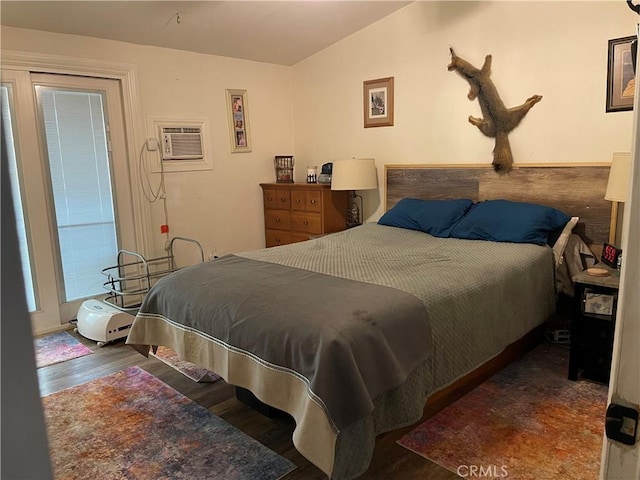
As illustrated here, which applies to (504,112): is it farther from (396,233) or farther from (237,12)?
(237,12)

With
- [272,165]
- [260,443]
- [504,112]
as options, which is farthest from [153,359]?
[504,112]

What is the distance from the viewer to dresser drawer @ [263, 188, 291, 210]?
4.75 meters

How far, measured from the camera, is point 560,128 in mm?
3340

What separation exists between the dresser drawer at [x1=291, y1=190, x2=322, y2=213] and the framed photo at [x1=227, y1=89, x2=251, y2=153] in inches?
28.7

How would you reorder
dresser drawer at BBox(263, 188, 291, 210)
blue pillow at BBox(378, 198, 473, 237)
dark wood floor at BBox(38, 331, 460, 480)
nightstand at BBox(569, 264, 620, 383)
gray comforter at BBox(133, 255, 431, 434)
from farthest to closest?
dresser drawer at BBox(263, 188, 291, 210)
blue pillow at BBox(378, 198, 473, 237)
nightstand at BBox(569, 264, 620, 383)
dark wood floor at BBox(38, 331, 460, 480)
gray comforter at BBox(133, 255, 431, 434)

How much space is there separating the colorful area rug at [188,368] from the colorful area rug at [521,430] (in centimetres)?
126

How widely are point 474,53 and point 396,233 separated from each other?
5.14 ft

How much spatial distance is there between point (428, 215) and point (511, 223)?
68 centimetres

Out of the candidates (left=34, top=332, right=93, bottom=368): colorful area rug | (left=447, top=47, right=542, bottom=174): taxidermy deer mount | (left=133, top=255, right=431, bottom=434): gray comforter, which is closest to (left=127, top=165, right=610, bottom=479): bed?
(left=133, top=255, right=431, bottom=434): gray comforter

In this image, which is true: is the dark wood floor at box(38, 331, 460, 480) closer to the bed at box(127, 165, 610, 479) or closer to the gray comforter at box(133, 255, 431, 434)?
the bed at box(127, 165, 610, 479)

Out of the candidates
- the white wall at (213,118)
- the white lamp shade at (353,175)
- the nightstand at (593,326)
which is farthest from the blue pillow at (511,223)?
the white wall at (213,118)

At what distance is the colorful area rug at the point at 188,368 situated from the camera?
283 cm

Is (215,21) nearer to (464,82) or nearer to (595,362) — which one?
(464,82)

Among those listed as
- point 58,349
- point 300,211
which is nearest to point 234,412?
point 58,349
